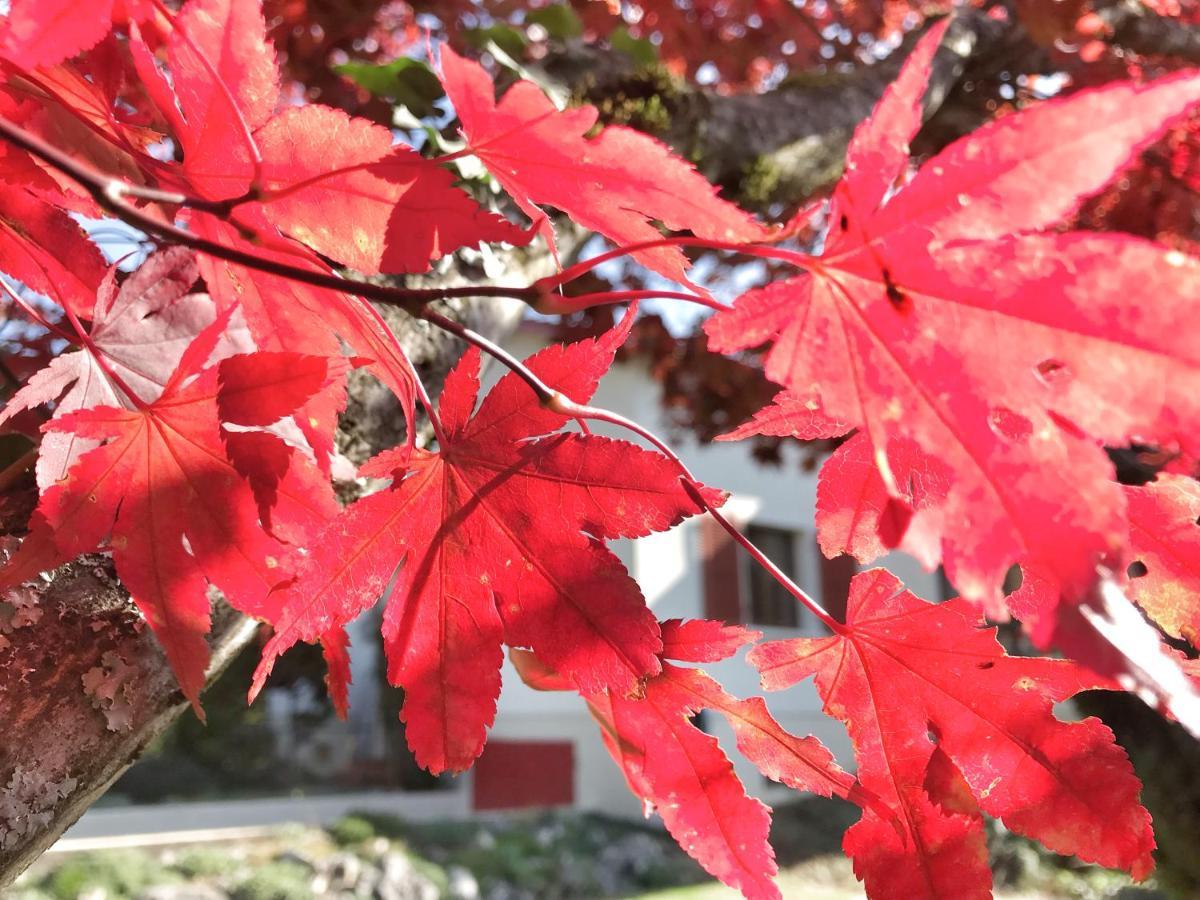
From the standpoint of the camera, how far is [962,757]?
0.46 metres

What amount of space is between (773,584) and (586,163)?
7.67 m

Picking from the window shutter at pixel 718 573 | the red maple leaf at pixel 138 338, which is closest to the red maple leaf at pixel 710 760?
the red maple leaf at pixel 138 338

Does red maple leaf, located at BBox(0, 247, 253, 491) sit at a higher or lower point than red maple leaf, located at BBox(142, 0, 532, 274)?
lower

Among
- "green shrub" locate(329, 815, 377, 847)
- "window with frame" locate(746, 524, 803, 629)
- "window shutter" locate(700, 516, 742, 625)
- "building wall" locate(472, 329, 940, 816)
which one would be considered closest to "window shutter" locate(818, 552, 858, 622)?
"building wall" locate(472, 329, 940, 816)

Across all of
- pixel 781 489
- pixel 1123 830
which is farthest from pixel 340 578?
pixel 781 489

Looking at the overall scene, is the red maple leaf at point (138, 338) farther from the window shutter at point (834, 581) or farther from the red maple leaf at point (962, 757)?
the window shutter at point (834, 581)

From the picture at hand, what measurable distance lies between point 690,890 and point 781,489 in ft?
13.5

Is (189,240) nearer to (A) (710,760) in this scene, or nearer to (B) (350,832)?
(A) (710,760)

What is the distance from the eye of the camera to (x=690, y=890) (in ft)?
16.3

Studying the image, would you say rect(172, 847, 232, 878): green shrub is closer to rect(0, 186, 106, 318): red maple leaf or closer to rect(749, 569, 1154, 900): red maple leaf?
rect(0, 186, 106, 318): red maple leaf

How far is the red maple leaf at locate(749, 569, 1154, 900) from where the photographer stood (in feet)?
1.40

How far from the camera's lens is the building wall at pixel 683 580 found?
682 centimetres

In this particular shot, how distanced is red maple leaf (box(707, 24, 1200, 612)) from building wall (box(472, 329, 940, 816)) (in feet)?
19.4

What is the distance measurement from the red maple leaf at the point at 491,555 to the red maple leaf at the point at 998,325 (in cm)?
14
